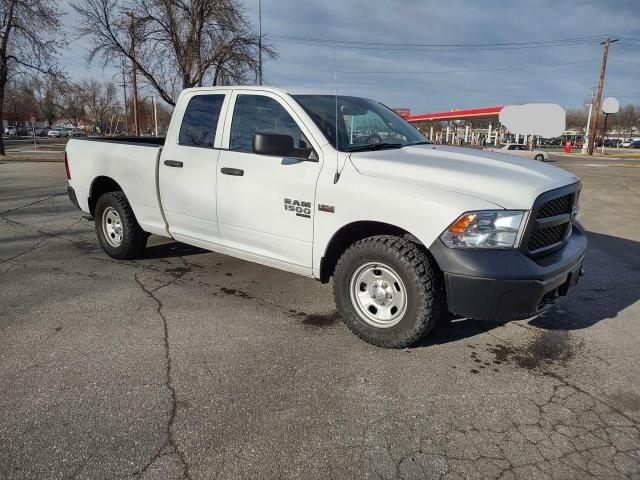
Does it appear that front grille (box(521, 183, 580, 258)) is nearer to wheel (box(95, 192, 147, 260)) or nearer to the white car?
wheel (box(95, 192, 147, 260))

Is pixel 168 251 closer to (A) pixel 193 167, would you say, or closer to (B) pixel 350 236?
(A) pixel 193 167

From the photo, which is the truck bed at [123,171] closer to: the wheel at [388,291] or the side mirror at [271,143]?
the side mirror at [271,143]

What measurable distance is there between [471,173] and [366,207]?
77 cm

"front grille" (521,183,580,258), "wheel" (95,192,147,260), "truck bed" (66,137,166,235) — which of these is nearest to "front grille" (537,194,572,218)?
"front grille" (521,183,580,258)

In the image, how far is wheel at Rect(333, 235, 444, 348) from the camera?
3.37 metres

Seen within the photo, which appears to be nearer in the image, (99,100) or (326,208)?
(326,208)

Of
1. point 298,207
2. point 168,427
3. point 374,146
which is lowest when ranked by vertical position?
point 168,427

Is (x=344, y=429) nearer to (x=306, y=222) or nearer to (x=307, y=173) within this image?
(x=306, y=222)

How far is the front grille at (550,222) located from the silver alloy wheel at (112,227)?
451cm

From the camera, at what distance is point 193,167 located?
4656mm

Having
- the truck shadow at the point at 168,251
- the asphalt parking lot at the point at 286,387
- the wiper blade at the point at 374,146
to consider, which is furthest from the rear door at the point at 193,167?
the wiper blade at the point at 374,146

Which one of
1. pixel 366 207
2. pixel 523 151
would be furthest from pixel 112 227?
pixel 523 151

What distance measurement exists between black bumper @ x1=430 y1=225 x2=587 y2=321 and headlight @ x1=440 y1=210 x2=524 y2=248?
0.06 meters

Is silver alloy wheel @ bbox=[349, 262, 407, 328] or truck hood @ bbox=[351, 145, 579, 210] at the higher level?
truck hood @ bbox=[351, 145, 579, 210]
